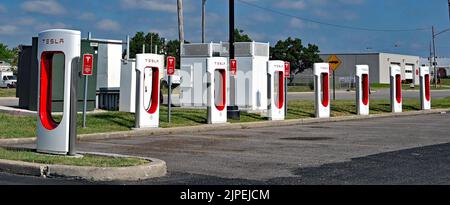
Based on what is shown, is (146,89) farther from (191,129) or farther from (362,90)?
(362,90)

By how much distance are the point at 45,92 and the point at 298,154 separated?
5222 millimetres

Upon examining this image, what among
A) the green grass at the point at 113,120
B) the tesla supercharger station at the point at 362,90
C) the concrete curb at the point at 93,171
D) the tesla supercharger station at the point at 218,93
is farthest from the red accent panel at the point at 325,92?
the concrete curb at the point at 93,171

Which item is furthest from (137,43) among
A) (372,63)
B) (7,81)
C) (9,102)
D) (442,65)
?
(442,65)

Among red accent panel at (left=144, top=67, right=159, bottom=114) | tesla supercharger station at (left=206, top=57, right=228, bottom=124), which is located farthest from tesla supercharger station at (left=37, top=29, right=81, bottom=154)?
tesla supercharger station at (left=206, top=57, right=228, bottom=124)

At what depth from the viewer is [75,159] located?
32.4 ft

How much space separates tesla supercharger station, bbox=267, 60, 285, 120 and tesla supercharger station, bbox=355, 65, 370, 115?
16.6 ft

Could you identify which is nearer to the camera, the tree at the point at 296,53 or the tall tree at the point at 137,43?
the tall tree at the point at 137,43

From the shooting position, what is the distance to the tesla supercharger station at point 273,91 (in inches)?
811

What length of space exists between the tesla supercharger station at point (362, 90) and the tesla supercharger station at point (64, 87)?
16.7 m

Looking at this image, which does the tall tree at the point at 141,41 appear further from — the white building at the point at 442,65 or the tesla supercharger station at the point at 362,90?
the white building at the point at 442,65

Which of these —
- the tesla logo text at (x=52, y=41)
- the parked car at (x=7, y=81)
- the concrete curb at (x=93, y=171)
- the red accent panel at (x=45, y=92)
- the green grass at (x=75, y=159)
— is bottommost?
the concrete curb at (x=93, y=171)

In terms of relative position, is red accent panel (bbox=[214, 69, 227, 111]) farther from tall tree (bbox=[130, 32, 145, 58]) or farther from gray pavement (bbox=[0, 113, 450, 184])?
tall tree (bbox=[130, 32, 145, 58])

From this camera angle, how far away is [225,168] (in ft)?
32.4
